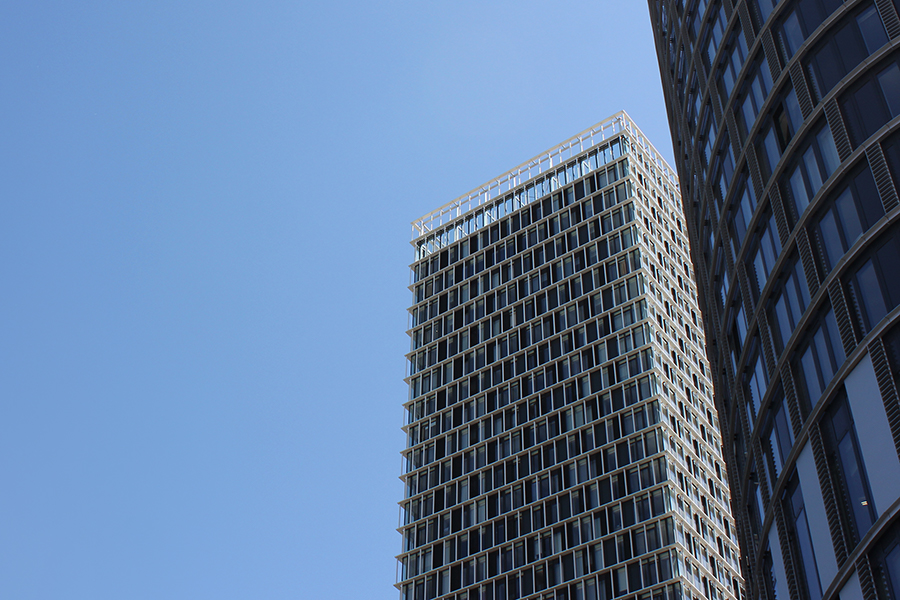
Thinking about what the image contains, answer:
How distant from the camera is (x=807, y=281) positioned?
4325cm

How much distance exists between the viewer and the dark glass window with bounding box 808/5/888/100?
4428 cm

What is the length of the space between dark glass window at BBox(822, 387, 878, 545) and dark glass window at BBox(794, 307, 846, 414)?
130cm

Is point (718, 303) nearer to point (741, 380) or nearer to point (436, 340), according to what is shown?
point (741, 380)

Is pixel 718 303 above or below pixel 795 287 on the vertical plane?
above

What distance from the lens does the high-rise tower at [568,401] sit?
97.3m

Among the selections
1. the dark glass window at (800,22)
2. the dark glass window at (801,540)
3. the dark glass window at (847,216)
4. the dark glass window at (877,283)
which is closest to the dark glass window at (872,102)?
the dark glass window at (847,216)

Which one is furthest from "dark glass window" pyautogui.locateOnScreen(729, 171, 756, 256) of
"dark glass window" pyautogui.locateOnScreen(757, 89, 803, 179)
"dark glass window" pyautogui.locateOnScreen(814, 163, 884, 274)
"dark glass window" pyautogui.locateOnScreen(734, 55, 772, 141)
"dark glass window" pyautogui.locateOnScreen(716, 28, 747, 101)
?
"dark glass window" pyautogui.locateOnScreen(814, 163, 884, 274)

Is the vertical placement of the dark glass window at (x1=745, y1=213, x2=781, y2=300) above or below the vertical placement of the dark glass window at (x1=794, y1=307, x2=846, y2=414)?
above

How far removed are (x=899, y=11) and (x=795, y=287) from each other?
1014cm

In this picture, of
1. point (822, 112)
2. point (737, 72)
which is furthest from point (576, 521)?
point (822, 112)

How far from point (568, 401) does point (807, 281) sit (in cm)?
6496

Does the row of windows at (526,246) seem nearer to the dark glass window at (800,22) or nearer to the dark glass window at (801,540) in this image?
the dark glass window at (800,22)

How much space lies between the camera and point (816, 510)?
4006 centimetres

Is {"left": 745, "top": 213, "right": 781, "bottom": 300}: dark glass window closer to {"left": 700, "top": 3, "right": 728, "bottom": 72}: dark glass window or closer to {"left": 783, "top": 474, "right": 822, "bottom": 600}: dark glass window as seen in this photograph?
{"left": 783, "top": 474, "right": 822, "bottom": 600}: dark glass window
